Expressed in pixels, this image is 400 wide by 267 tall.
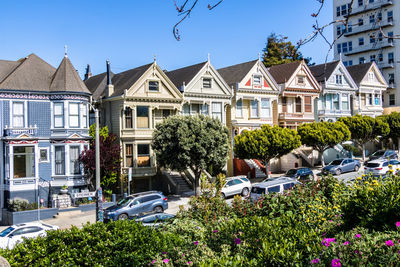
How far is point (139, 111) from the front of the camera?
1406 inches

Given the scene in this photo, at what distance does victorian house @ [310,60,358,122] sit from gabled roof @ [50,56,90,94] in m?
28.2

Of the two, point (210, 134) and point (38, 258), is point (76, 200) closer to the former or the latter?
point (210, 134)

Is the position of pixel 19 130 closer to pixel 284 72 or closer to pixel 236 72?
pixel 236 72

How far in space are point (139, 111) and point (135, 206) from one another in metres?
11.5

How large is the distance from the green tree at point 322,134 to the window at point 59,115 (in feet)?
74.7

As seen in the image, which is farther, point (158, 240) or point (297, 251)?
point (158, 240)

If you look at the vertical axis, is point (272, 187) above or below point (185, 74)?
below

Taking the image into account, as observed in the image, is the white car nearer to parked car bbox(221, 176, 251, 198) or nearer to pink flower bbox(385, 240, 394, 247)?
parked car bbox(221, 176, 251, 198)

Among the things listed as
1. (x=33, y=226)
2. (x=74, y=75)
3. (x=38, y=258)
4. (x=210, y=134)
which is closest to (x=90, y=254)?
(x=38, y=258)

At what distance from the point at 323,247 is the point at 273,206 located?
15.5 feet

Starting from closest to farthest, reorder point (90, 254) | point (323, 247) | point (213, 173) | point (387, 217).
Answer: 1. point (323, 247)
2. point (387, 217)
3. point (90, 254)
4. point (213, 173)

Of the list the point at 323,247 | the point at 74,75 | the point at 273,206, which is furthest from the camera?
the point at 74,75

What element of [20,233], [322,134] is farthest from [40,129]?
[322,134]

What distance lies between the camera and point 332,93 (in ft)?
160
